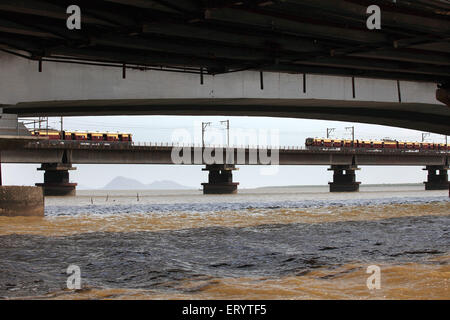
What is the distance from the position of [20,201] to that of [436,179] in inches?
4614

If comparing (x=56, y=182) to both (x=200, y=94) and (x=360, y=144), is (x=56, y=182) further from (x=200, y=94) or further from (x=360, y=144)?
(x=200, y=94)

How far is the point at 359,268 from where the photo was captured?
15000 mm

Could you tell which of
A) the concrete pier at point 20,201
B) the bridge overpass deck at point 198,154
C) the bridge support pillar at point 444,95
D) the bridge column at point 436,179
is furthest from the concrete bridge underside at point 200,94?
the bridge column at point 436,179

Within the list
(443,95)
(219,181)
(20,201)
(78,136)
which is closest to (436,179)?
(219,181)

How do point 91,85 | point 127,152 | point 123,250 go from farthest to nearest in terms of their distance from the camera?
1. point 127,152
2. point 91,85
3. point 123,250

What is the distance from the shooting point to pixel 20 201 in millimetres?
32469

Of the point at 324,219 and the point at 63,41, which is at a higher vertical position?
the point at 63,41

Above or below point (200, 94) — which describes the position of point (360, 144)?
below

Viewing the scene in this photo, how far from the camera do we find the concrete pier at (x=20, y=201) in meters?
32.0

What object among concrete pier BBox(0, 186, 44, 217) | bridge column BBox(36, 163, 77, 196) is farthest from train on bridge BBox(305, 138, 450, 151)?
concrete pier BBox(0, 186, 44, 217)

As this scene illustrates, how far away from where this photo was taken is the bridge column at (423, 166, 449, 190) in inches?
5162
